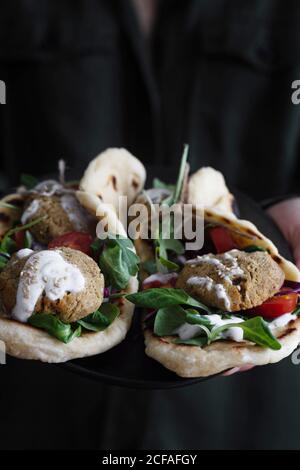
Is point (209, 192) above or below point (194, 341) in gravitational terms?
above

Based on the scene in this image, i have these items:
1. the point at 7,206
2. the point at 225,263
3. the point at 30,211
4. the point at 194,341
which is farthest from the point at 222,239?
the point at 7,206

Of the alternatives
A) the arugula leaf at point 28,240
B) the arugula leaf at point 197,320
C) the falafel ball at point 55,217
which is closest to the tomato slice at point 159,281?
the arugula leaf at point 197,320

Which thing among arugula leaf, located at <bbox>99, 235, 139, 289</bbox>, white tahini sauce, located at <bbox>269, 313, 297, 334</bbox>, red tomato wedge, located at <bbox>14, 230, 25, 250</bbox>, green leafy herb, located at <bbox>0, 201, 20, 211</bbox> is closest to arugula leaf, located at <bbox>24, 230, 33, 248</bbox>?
red tomato wedge, located at <bbox>14, 230, 25, 250</bbox>

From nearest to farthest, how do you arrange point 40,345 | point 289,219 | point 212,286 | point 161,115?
point 40,345, point 212,286, point 289,219, point 161,115

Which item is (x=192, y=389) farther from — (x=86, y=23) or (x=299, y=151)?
(x=86, y=23)

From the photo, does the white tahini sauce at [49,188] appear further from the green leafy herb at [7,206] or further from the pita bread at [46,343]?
the pita bread at [46,343]

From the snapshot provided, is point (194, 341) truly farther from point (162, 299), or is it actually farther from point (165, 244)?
point (165, 244)

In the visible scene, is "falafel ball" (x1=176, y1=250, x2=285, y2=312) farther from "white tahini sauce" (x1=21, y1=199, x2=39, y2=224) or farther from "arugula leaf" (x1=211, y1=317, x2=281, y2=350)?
"white tahini sauce" (x1=21, y1=199, x2=39, y2=224)
